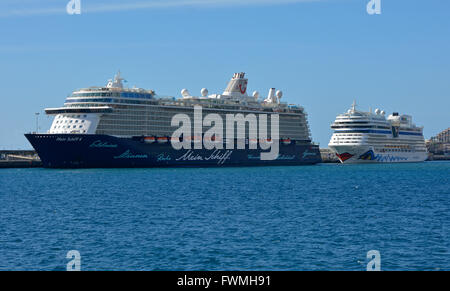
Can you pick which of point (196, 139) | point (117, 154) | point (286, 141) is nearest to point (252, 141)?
point (286, 141)

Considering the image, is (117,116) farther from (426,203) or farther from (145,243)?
(145,243)

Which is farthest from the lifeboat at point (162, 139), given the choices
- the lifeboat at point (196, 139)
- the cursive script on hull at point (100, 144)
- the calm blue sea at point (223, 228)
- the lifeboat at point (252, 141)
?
the calm blue sea at point (223, 228)

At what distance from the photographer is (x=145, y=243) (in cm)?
2855

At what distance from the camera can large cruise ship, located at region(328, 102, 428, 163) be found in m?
127

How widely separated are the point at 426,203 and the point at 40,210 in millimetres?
25861

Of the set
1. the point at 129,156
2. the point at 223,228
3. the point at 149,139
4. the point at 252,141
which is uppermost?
the point at 252,141

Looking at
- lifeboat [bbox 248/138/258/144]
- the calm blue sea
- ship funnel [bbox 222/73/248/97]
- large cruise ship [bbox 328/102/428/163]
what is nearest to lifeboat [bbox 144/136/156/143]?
lifeboat [bbox 248/138/258/144]

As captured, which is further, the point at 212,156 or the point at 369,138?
the point at 369,138

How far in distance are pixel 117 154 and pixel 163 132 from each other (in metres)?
12.3

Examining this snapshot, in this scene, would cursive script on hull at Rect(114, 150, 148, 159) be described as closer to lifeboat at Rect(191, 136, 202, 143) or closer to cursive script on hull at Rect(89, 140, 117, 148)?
cursive script on hull at Rect(89, 140, 117, 148)

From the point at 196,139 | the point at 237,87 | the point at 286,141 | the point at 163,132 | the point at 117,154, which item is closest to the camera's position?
the point at 117,154

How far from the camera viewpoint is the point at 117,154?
8775 centimetres

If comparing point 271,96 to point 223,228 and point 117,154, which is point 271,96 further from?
point 223,228
